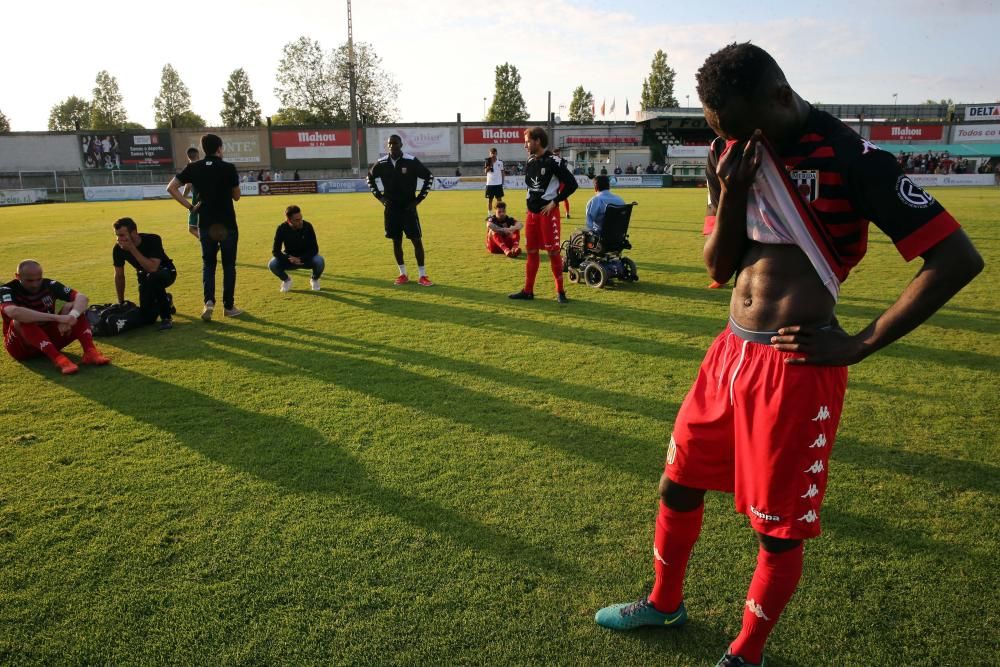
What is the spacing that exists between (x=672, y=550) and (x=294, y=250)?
8.32 meters

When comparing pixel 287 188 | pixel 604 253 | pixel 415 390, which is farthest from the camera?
pixel 287 188

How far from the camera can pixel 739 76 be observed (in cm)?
187

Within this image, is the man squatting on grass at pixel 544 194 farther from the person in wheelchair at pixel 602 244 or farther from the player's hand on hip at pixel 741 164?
the player's hand on hip at pixel 741 164

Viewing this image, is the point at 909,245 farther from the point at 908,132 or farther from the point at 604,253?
the point at 908,132

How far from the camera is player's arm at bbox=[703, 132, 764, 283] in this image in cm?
189

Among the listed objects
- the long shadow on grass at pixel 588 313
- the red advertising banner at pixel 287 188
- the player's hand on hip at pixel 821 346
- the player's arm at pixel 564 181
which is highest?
the red advertising banner at pixel 287 188

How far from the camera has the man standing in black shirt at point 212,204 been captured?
7.46m

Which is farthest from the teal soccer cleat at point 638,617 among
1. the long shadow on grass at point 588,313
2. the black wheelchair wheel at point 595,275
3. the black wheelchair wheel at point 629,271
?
the black wheelchair wheel at point 629,271

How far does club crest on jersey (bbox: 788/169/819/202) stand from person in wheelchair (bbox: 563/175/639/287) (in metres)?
7.15

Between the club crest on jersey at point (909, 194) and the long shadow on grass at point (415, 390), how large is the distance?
240 centimetres

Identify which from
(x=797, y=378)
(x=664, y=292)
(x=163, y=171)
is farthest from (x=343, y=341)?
(x=163, y=171)

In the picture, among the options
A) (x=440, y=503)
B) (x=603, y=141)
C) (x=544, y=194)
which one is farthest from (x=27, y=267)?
(x=603, y=141)

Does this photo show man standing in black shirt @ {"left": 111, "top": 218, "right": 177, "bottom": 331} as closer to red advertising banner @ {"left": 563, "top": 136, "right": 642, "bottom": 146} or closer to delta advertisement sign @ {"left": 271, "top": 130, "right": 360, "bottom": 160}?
delta advertisement sign @ {"left": 271, "top": 130, "right": 360, "bottom": 160}

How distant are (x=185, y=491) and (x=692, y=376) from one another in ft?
13.1
